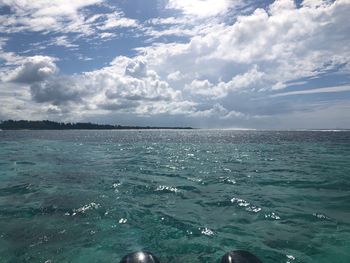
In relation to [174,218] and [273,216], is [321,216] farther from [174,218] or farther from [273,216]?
[174,218]

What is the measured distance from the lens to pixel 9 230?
12.7m

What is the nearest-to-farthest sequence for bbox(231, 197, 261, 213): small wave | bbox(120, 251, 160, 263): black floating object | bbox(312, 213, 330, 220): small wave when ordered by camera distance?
bbox(120, 251, 160, 263): black floating object → bbox(312, 213, 330, 220): small wave → bbox(231, 197, 261, 213): small wave

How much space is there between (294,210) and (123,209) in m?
8.75

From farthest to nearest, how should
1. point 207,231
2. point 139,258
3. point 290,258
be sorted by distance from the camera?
point 207,231 → point 290,258 → point 139,258

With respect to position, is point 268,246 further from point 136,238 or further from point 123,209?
point 123,209

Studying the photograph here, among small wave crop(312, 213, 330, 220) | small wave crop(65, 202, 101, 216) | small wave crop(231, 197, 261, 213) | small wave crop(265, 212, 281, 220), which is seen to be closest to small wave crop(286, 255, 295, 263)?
small wave crop(265, 212, 281, 220)

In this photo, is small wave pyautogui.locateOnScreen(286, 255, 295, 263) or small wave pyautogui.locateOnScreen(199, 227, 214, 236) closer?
small wave pyautogui.locateOnScreen(286, 255, 295, 263)

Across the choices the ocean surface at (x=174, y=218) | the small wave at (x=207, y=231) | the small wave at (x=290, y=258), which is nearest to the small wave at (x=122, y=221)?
the ocean surface at (x=174, y=218)

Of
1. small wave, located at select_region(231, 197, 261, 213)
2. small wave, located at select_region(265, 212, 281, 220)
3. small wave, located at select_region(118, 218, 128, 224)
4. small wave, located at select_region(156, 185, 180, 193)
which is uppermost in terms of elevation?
small wave, located at select_region(231, 197, 261, 213)

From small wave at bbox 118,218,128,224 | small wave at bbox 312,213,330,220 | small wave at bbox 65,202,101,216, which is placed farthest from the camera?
small wave at bbox 65,202,101,216

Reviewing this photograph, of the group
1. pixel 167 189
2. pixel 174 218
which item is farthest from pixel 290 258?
pixel 167 189

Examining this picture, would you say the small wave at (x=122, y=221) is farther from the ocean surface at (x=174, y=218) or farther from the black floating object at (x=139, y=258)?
the black floating object at (x=139, y=258)

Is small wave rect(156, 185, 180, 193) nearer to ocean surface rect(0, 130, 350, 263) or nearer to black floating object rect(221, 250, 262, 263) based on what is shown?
ocean surface rect(0, 130, 350, 263)

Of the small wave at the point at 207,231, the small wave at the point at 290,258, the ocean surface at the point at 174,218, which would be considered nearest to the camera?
the small wave at the point at 290,258
